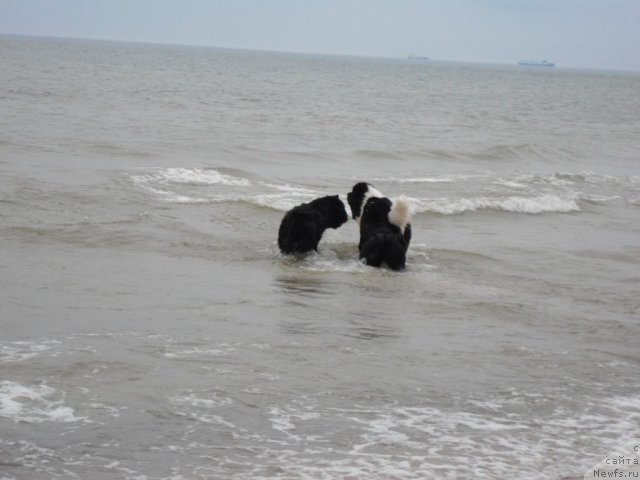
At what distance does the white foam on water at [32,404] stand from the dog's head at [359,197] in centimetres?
596

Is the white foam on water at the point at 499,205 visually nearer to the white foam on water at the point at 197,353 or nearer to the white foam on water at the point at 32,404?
the white foam on water at the point at 197,353

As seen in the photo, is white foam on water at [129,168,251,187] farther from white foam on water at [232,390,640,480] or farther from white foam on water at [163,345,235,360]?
white foam on water at [232,390,640,480]

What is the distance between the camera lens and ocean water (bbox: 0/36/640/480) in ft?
16.5

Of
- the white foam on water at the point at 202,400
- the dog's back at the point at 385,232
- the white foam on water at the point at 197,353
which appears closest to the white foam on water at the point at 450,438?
the white foam on water at the point at 202,400

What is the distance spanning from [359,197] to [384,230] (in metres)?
0.78

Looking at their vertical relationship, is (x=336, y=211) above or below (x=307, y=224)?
above

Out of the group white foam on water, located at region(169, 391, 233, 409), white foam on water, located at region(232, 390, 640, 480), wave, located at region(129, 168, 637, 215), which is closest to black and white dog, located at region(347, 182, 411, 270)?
wave, located at region(129, 168, 637, 215)

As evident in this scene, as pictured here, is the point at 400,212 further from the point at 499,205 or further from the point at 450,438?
the point at 499,205

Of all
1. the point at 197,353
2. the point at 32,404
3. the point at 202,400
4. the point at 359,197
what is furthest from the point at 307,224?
the point at 32,404

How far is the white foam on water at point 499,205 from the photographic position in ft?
51.0

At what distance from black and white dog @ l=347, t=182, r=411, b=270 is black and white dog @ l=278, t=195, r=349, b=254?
1.29 ft

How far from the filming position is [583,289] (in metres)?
10.2

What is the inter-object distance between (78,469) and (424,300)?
5040 millimetres

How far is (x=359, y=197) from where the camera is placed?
1112cm
